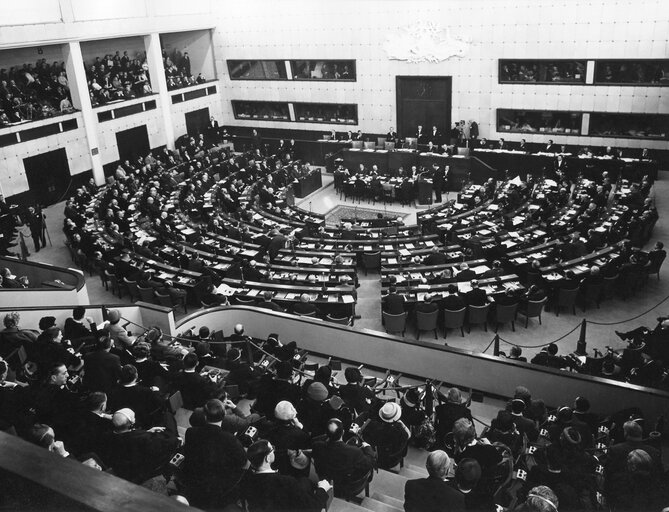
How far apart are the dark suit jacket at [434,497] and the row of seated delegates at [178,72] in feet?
95.1

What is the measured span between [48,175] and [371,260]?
16.3 metres

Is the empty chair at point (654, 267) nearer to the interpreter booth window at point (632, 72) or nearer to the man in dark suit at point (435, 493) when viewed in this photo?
the man in dark suit at point (435, 493)

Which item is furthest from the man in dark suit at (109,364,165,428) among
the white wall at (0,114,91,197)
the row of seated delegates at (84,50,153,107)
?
the row of seated delegates at (84,50,153,107)

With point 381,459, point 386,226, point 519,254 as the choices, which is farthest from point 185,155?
point 381,459

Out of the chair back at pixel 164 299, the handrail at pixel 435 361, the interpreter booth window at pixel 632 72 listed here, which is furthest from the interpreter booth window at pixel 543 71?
the handrail at pixel 435 361

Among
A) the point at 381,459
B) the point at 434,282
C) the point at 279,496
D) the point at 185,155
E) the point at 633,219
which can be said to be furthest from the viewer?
the point at 185,155

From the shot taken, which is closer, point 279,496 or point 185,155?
point 279,496

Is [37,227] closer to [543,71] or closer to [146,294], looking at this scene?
[146,294]

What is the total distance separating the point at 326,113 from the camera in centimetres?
3044

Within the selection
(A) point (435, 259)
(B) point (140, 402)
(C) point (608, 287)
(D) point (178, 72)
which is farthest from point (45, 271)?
(D) point (178, 72)

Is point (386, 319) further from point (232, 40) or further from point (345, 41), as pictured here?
point (232, 40)

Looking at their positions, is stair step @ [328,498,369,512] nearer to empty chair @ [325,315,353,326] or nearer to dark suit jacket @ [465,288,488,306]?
empty chair @ [325,315,353,326]

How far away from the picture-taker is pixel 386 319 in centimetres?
1268

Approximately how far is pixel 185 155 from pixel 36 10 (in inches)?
336
